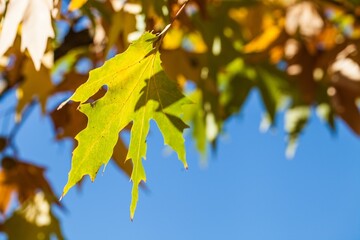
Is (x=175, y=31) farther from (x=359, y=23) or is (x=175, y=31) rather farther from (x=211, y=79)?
(x=359, y=23)

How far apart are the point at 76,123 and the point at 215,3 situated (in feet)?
1.59

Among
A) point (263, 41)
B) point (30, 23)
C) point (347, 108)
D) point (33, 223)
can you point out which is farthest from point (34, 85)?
point (347, 108)

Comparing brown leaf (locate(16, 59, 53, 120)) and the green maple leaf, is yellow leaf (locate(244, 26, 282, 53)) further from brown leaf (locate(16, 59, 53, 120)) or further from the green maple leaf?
the green maple leaf

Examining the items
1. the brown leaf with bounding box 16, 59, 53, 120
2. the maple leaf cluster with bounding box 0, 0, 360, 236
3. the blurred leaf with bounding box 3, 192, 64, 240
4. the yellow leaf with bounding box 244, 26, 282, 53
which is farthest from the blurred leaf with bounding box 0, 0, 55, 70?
the yellow leaf with bounding box 244, 26, 282, 53

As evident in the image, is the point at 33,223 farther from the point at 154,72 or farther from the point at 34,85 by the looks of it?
the point at 154,72

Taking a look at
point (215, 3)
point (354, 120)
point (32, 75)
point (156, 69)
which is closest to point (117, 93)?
point (156, 69)

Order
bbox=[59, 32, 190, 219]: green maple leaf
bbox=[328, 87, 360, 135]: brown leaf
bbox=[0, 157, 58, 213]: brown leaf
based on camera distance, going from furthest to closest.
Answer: bbox=[328, 87, 360, 135]: brown leaf
bbox=[0, 157, 58, 213]: brown leaf
bbox=[59, 32, 190, 219]: green maple leaf

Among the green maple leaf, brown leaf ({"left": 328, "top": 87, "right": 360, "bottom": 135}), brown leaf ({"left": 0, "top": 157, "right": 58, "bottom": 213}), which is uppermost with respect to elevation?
the green maple leaf

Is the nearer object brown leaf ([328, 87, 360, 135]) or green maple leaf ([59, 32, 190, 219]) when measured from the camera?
green maple leaf ([59, 32, 190, 219])

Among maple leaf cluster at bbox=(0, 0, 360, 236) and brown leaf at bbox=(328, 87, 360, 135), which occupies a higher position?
maple leaf cluster at bbox=(0, 0, 360, 236)

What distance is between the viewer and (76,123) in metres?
1.25

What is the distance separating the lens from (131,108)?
742mm

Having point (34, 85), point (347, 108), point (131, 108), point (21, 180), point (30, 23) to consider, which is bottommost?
point (347, 108)

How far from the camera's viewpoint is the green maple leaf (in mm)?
705
